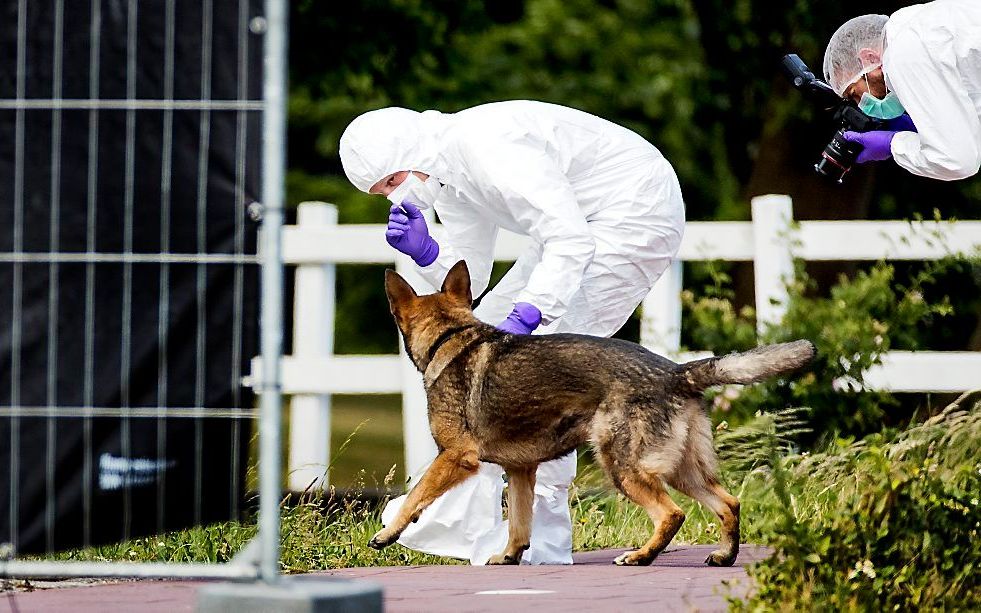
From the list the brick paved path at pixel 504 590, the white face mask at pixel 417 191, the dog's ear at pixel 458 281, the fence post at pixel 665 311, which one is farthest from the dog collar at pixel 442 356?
the fence post at pixel 665 311

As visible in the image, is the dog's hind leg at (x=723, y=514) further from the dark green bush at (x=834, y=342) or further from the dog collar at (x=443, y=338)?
the dark green bush at (x=834, y=342)

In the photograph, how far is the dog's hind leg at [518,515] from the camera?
6148 mm

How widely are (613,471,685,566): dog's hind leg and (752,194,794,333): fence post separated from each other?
3146 millimetres

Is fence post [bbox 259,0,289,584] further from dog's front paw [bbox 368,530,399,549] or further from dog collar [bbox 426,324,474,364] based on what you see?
dog collar [bbox 426,324,474,364]

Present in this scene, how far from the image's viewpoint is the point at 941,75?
18.4 ft

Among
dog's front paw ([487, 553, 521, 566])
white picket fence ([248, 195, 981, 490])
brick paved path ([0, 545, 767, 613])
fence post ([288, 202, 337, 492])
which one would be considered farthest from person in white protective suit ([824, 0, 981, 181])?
fence post ([288, 202, 337, 492])

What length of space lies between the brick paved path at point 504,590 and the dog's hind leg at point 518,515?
0.17 m

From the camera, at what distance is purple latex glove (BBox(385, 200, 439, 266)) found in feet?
20.5

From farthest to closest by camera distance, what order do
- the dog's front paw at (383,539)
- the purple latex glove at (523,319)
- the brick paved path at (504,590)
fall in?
the dog's front paw at (383,539)
the purple latex glove at (523,319)
the brick paved path at (504,590)

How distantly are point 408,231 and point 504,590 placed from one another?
1651 millimetres

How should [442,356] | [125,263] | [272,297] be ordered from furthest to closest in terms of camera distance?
[442,356]
[125,263]
[272,297]

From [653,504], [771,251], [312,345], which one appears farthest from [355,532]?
[771,251]

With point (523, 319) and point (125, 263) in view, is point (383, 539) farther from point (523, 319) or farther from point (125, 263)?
point (125, 263)

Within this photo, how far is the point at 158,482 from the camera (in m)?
4.33
